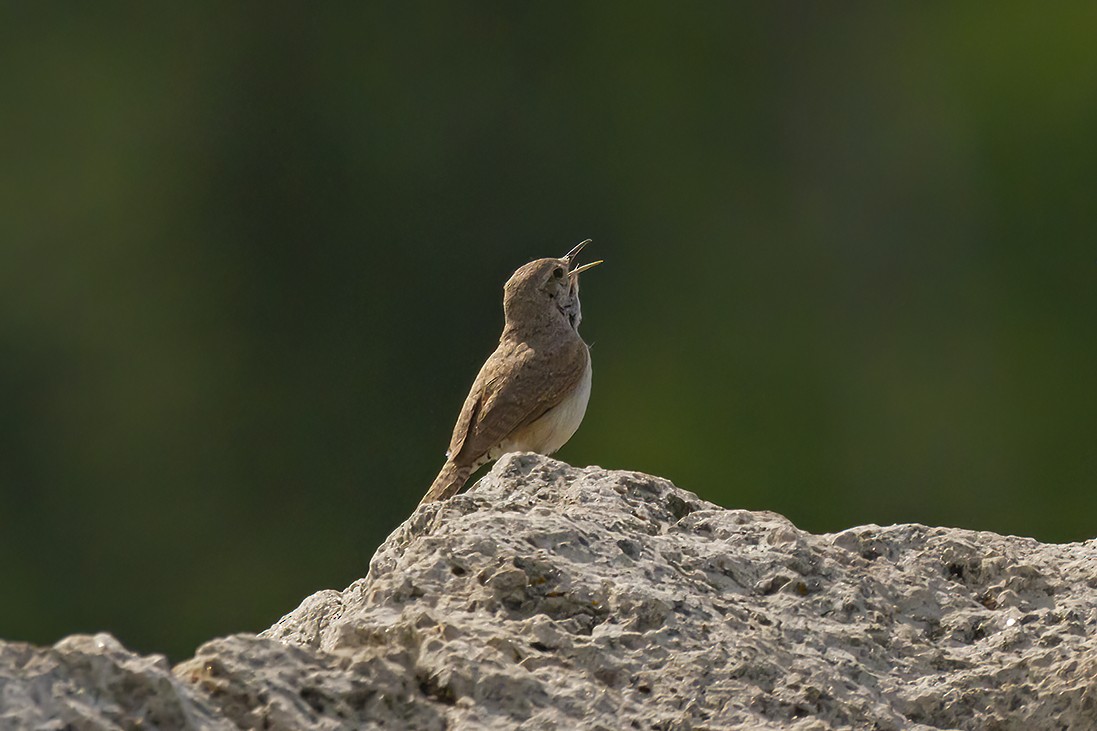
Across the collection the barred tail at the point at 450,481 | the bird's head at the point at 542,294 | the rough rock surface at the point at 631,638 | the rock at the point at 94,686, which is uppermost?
the bird's head at the point at 542,294

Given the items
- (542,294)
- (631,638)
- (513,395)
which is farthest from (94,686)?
(542,294)

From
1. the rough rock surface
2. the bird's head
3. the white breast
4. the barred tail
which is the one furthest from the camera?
the bird's head

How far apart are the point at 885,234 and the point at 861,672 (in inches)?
737

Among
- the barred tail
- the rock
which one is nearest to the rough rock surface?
the rock

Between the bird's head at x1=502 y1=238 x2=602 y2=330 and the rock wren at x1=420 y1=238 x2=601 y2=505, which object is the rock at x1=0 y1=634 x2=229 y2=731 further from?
the bird's head at x1=502 y1=238 x2=602 y2=330

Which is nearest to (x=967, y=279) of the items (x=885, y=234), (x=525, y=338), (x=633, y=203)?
(x=885, y=234)

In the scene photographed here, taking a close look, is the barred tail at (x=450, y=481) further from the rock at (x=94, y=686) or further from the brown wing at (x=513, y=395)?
the rock at (x=94, y=686)

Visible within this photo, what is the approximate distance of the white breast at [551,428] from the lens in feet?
19.9

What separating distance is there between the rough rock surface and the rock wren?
6.88ft

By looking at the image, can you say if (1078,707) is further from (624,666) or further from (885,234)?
(885,234)

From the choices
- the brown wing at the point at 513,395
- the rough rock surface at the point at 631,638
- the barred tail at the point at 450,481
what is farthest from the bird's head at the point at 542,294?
the rough rock surface at the point at 631,638

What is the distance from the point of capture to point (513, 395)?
598 centimetres

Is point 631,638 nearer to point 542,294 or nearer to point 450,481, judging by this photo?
point 450,481

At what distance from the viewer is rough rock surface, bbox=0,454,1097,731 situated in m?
2.70
